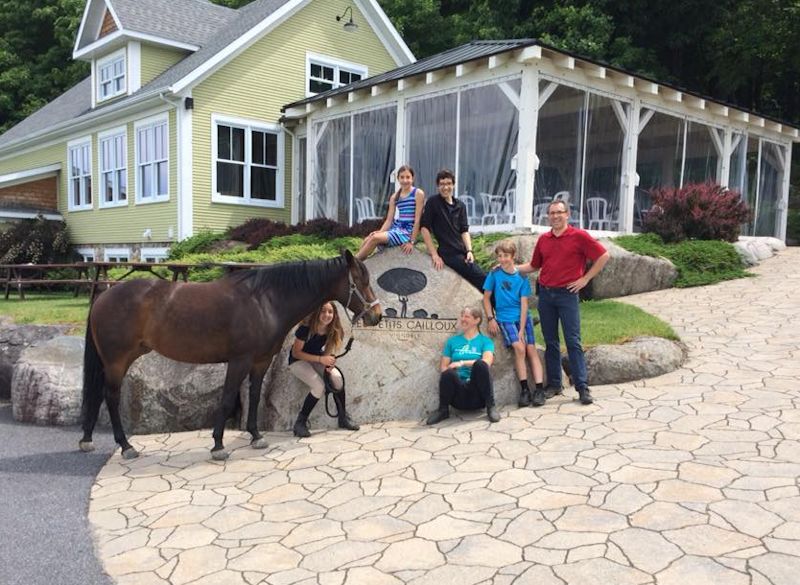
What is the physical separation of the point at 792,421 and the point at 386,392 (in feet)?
11.6

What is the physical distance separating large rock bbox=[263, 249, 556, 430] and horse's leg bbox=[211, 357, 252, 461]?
→ 2.90 ft

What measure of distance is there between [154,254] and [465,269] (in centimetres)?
1359

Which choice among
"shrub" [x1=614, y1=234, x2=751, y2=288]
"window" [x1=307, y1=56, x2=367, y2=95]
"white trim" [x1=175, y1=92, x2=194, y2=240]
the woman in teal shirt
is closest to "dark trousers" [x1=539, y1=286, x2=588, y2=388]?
the woman in teal shirt

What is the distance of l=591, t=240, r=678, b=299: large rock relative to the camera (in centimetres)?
1159

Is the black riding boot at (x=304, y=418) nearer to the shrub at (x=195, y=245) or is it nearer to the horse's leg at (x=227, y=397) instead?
the horse's leg at (x=227, y=397)

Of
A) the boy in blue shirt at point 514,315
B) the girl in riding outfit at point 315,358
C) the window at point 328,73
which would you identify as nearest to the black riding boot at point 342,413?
the girl in riding outfit at point 315,358

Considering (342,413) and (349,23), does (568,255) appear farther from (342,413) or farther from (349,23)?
(349,23)

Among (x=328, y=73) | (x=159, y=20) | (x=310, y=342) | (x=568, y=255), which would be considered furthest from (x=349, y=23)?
(x=310, y=342)

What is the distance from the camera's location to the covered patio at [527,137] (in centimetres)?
1243

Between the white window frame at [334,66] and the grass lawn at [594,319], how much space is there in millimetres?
10460

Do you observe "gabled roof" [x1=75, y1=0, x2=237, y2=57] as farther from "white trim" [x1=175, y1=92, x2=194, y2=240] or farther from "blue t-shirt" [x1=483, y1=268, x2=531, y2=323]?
"blue t-shirt" [x1=483, y1=268, x2=531, y2=323]

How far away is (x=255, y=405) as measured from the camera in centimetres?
578

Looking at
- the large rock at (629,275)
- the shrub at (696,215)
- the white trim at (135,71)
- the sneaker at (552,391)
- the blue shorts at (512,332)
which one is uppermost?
the white trim at (135,71)

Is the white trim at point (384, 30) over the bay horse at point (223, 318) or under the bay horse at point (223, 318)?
over
